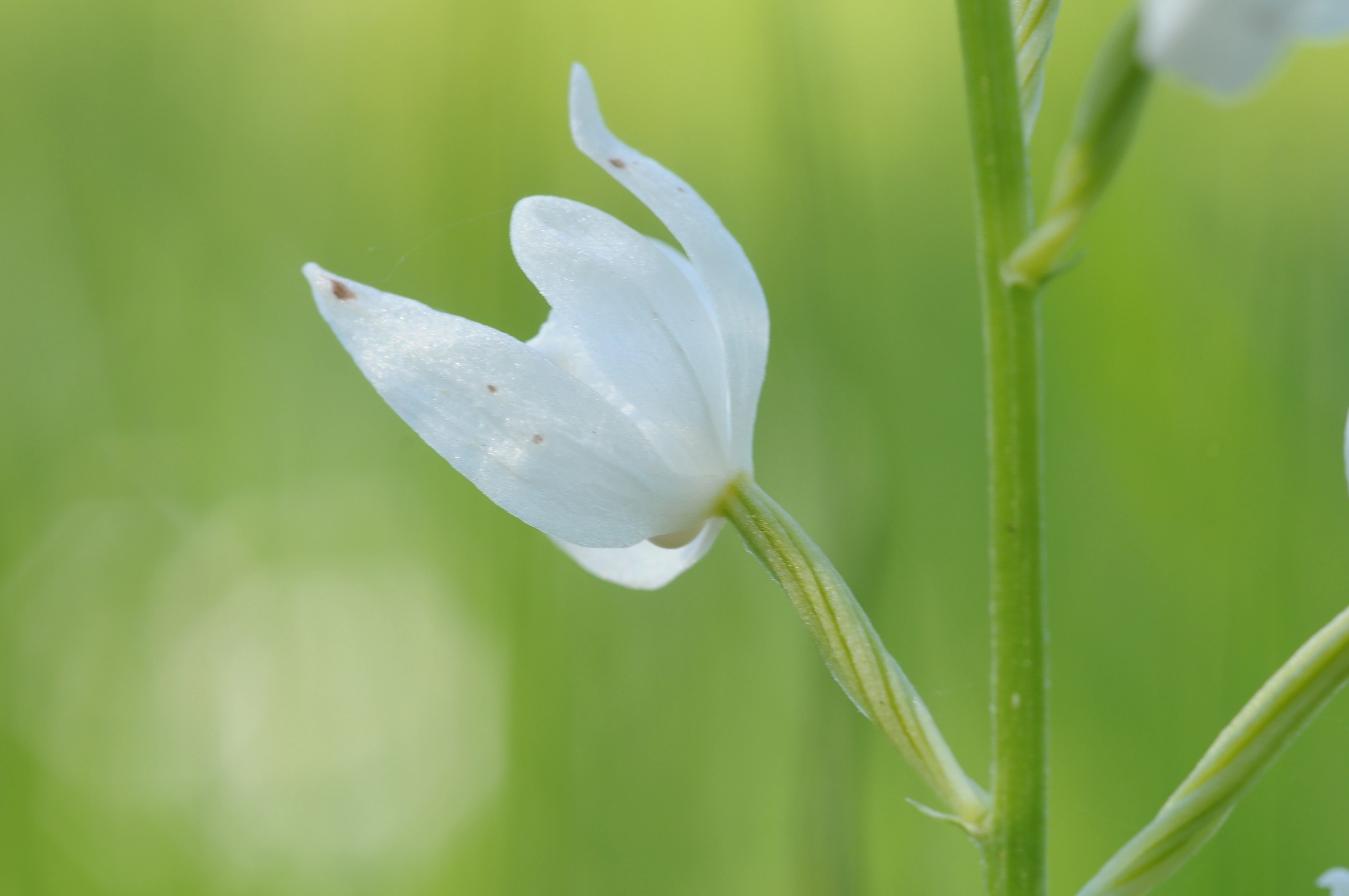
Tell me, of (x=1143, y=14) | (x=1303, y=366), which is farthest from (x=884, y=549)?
(x=1303, y=366)

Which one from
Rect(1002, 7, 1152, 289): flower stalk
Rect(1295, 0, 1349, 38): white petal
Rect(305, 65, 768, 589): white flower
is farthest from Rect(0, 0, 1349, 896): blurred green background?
Rect(1295, 0, 1349, 38): white petal

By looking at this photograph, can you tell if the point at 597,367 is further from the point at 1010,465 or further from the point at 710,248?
the point at 1010,465

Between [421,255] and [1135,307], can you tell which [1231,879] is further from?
[421,255]

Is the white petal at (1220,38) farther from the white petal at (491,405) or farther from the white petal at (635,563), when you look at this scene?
the white petal at (635,563)

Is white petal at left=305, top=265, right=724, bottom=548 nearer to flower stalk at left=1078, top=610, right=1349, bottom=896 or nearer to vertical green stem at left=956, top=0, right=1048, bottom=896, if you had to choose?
vertical green stem at left=956, top=0, right=1048, bottom=896

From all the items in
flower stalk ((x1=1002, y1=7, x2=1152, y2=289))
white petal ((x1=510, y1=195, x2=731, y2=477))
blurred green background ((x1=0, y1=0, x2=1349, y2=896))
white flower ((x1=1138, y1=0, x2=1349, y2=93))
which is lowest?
blurred green background ((x1=0, y1=0, x2=1349, y2=896))

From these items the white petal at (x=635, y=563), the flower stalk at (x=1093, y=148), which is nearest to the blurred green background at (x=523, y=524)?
the white petal at (x=635, y=563)
